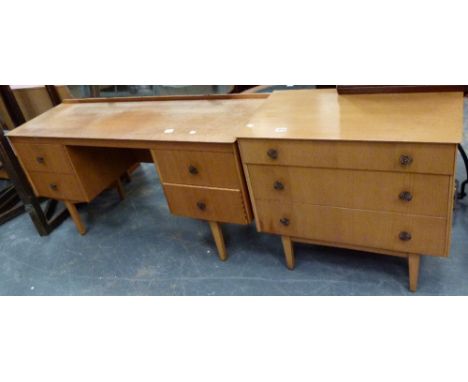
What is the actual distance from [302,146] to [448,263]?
952mm

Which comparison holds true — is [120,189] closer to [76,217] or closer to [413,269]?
[76,217]

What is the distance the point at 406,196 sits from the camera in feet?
4.18

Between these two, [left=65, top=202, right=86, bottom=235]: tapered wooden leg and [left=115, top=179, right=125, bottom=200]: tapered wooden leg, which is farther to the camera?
[left=115, top=179, right=125, bottom=200]: tapered wooden leg

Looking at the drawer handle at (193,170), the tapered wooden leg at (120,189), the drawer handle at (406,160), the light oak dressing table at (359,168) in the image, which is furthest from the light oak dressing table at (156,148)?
the drawer handle at (406,160)

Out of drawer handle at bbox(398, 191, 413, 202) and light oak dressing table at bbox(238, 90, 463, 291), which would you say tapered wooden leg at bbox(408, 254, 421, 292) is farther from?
drawer handle at bbox(398, 191, 413, 202)

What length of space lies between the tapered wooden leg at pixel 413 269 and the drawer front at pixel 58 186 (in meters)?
1.69

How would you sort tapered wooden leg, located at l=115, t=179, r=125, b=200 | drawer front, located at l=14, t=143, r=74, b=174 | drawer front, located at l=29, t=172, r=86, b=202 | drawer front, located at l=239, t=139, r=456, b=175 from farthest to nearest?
1. tapered wooden leg, located at l=115, t=179, r=125, b=200
2. drawer front, located at l=29, t=172, r=86, b=202
3. drawer front, located at l=14, t=143, r=74, b=174
4. drawer front, located at l=239, t=139, r=456, b=175

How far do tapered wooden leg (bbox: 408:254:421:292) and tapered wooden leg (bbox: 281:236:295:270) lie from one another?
19.8 inches

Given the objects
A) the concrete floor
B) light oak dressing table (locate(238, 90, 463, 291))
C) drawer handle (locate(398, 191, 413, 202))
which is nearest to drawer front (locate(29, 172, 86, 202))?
the concrete floor

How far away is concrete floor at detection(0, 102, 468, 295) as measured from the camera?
5.47 feet

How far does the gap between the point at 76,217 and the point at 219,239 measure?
979 mm

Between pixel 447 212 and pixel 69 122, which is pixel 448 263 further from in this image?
pixel 69 122

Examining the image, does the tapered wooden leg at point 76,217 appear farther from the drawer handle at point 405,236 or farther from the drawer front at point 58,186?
the drawer handle at point 405,236

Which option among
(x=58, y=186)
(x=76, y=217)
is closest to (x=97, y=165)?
(x=58, y=186)
